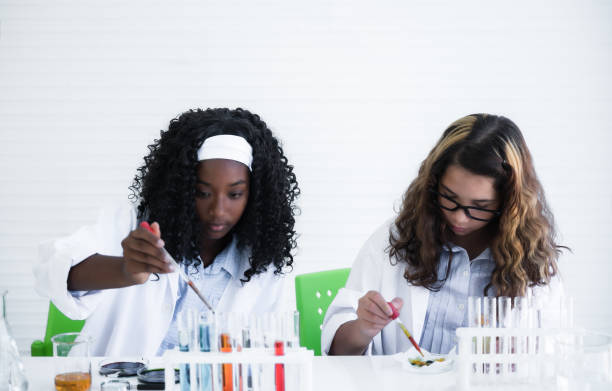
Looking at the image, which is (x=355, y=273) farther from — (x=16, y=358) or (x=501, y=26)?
(x=501, y=26)

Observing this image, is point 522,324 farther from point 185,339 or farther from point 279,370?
point 185,339

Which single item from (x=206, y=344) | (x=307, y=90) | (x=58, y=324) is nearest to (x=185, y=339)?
(x=206, y=344)

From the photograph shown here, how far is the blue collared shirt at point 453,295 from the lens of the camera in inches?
79.7

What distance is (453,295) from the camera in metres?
2.05

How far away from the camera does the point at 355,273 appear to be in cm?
216

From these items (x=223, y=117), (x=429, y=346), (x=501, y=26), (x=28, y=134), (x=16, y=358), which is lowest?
(x=429, y=346)

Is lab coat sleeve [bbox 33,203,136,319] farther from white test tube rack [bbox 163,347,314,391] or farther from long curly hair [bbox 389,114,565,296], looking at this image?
long curly hair [bbox 389,114,565,296]

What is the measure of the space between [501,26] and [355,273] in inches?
87.9

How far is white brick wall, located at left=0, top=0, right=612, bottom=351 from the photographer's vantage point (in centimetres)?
354

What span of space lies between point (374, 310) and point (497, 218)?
0.65 metres

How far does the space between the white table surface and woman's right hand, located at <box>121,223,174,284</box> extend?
0.30 metres

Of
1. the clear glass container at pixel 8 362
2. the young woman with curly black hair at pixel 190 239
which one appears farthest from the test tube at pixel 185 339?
the young woman with curly black hair at pixel 190 239

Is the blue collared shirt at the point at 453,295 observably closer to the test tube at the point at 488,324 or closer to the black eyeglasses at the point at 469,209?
the black eyeglasses at the point at 469,209

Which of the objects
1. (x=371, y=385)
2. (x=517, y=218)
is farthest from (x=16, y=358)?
(x=517, y=218)
